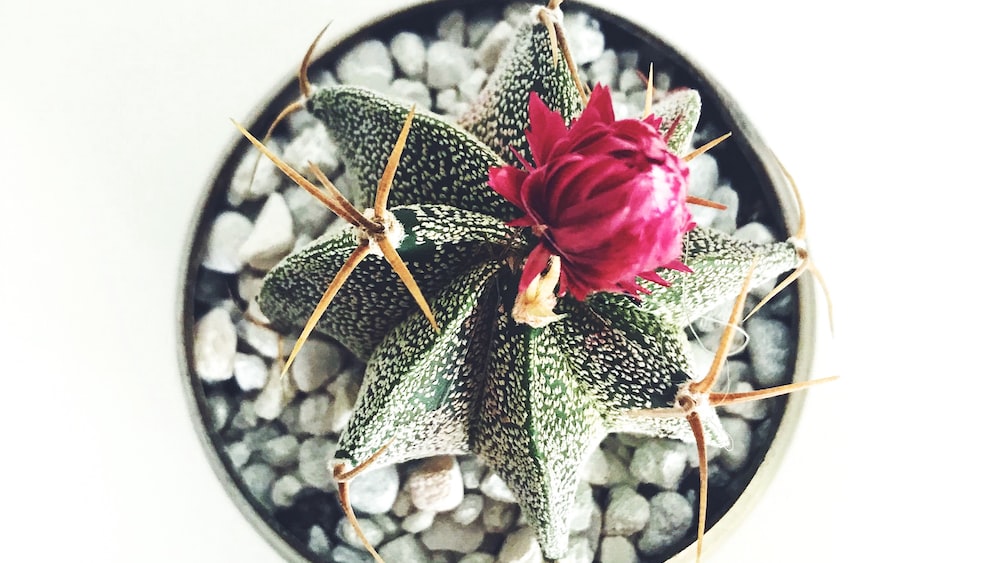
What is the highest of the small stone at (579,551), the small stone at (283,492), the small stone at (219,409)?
the small stone at (219,409)

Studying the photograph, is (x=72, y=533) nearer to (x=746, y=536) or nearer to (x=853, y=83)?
(x=746, y=536)

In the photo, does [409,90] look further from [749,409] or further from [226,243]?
[749,409]

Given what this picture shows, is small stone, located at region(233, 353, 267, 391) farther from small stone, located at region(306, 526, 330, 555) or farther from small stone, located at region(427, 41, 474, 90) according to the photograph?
small stone, located at region(427, 41, 474, 90)

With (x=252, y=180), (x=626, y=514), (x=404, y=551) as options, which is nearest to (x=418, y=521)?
(x=404, y=551)

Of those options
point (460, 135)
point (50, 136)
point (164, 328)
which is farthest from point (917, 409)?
point (50, 136)

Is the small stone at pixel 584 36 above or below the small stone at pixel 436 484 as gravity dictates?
above

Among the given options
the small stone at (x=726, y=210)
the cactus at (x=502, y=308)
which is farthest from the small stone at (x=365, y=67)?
the small stone at (x=726, y=210)

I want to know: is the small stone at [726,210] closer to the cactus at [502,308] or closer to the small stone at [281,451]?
the cactus at [502,308]
